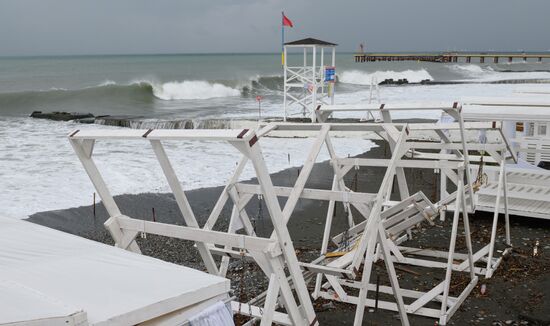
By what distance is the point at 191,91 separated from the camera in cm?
5944

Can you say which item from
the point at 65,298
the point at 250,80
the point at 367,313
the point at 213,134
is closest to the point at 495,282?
the point at 367,313

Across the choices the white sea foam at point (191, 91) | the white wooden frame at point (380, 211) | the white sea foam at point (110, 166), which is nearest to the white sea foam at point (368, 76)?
the white sea foam at point (191, 91)

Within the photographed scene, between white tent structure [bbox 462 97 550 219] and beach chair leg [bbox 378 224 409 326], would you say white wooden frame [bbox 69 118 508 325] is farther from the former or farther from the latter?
white tent structure [bbox 462 97 550 219]

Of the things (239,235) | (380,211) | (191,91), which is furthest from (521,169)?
(191,91)

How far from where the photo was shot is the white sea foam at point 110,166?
14.8 meters

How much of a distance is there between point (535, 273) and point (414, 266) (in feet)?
6.47

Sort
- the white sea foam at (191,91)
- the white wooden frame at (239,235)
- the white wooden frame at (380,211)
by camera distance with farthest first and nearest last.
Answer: the white sea foam at (191,91) → the white wooden frame at (380,211) → the white wooden frame at (239,235)

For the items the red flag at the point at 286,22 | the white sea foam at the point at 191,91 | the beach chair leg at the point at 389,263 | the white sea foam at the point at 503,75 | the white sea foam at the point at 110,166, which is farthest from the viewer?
the white sea foam at the point at 503,75

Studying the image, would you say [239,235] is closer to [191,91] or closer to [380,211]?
[380,211]

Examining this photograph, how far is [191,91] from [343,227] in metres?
49.9

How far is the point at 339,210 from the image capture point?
42.0 ft

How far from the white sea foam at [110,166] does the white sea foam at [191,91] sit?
101ft

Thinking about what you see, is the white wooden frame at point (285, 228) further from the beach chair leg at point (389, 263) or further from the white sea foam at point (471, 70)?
the white sea foam at point (471, 70)

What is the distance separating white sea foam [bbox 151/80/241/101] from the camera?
57.2 meters
